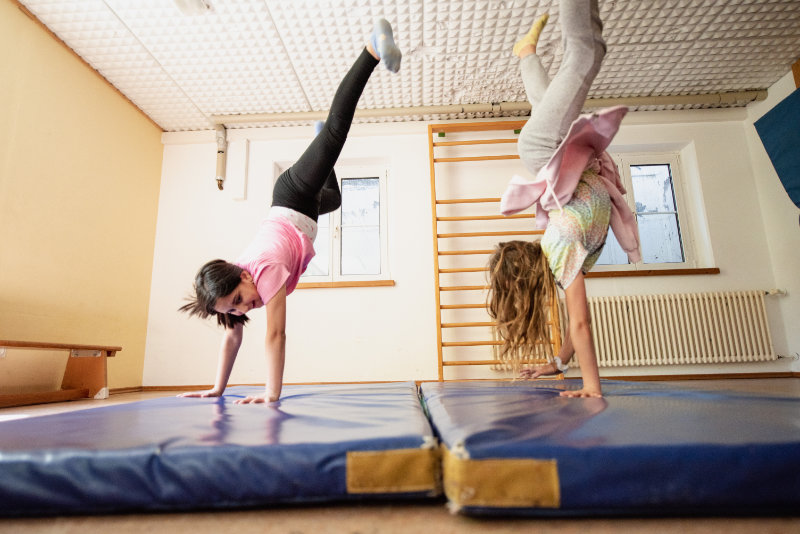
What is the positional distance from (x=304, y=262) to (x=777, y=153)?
3941mm

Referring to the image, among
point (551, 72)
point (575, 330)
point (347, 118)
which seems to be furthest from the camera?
point (551, 72)

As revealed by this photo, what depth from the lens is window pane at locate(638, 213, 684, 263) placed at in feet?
13.5

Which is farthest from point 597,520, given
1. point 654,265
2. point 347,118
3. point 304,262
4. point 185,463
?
point 654,265

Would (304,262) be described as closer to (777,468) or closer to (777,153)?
(777,468)

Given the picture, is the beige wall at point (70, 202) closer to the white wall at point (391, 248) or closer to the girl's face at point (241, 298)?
the white wall at point (391, 248)

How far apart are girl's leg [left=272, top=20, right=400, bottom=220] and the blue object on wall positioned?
342cm

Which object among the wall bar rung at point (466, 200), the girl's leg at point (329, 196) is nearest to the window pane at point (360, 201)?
the wall bar rung at point (466, 200)

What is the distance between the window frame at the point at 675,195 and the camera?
13.2ft

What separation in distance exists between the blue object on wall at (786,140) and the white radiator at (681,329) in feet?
3.15

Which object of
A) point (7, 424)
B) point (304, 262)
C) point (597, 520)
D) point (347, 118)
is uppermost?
point (347, 118)

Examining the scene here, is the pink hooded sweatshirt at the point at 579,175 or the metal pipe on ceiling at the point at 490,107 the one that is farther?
the metal pipe on ceiling at the point at 490,107

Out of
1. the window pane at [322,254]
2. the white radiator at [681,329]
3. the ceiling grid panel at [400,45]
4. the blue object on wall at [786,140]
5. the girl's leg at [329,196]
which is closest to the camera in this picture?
the girl's leg at [329,196]

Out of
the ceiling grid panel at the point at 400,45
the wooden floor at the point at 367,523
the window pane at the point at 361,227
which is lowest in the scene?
the wooden floor at the point at 367,523

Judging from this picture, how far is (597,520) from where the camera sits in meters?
0.69
